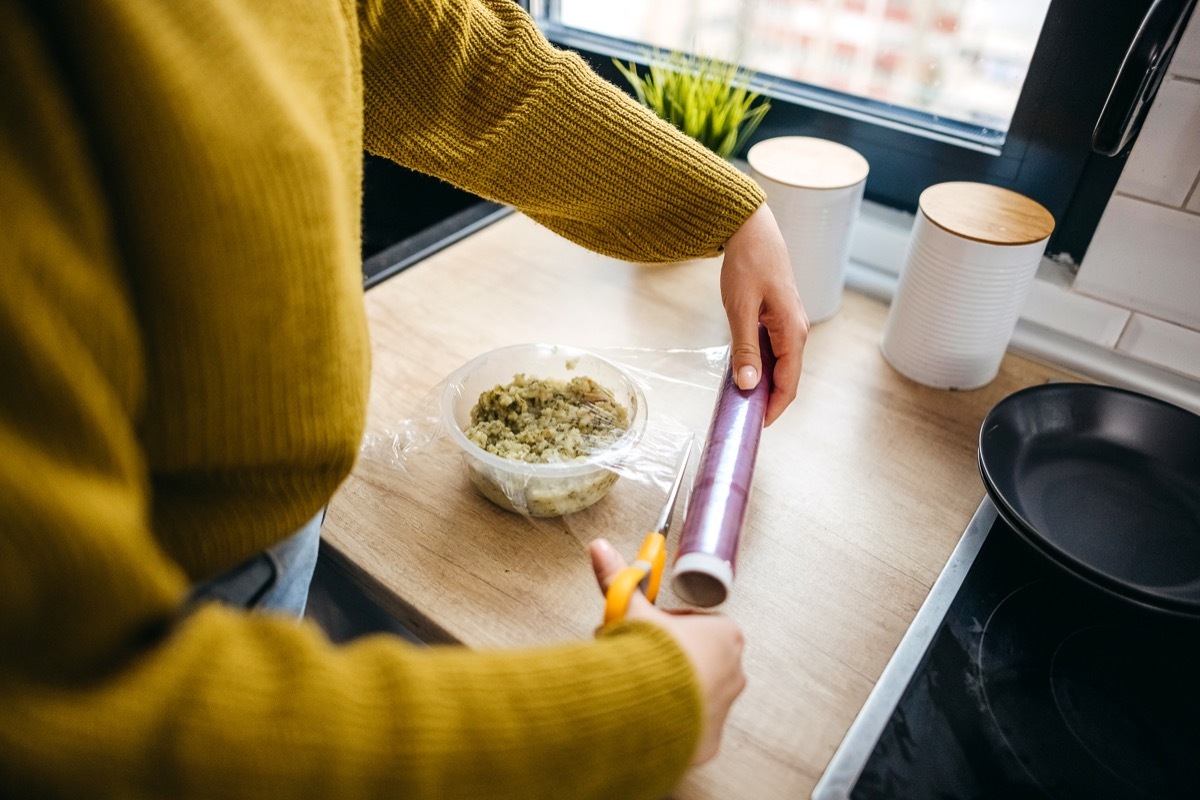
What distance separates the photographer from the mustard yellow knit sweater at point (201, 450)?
320 mm

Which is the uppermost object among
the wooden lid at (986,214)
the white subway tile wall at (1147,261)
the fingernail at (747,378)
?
the wooden lid at (986,214)

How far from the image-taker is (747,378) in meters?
0.66

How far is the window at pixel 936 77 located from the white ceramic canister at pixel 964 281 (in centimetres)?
14

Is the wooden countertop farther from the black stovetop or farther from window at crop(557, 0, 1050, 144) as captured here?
window at crop(557, 0, 1050, 144)

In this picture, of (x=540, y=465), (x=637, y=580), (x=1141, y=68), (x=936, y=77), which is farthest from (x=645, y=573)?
(x=936, y=77)

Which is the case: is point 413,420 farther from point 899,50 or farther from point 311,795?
point 899,50

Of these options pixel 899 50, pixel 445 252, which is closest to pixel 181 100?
pixel 445 252

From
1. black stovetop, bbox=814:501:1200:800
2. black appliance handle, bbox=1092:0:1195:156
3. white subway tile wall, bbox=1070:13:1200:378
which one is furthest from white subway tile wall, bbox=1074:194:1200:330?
black stovetop, bbox=814:501:1200:800

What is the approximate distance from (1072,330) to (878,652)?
1.75ft

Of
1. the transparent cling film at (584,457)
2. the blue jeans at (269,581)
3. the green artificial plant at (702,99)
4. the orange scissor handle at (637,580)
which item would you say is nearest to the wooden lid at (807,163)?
the green artificial plant at (702,99)

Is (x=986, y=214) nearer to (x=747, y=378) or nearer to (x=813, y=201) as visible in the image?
(x=813, y=201)

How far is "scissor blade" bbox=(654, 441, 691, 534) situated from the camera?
64 centimetres

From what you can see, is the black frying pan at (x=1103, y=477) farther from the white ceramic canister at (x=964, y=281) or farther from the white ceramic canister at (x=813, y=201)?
the white ceramic canister at (x=813, y=201)

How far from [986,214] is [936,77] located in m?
0.29
